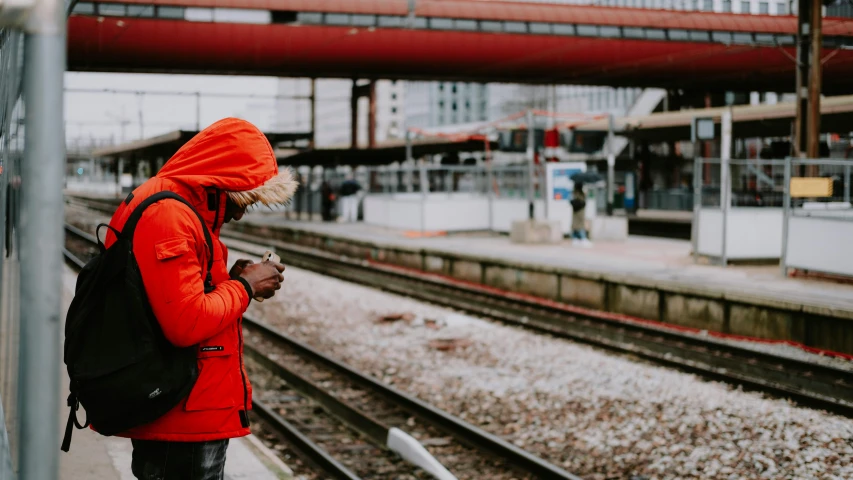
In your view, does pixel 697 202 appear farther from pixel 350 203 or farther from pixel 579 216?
pixel 350 203

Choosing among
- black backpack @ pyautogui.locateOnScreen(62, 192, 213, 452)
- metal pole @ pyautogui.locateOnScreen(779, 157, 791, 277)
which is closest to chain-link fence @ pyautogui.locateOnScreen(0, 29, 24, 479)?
black backpack @ pyautogui.locateOnScreen(62, 192, 213, 452)

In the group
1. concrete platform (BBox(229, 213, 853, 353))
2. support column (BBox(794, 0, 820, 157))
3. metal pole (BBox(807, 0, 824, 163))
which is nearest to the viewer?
concrete platform (BBox(229, 213, 853, 353))

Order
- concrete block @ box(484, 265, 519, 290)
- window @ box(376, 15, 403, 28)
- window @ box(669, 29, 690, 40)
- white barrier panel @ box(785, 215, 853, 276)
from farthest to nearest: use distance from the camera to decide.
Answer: window @ box(669, 29, 690, 40) → window @ box(376, 15, 403, 28) → concrete block @ box(484, 265, 519, 290) → white barrier panel @ box(785, 215, 853, 276)

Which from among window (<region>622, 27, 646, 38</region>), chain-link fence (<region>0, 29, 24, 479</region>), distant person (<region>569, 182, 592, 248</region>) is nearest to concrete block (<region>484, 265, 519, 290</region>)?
distant person (<region>569, 182, 592, 248</region>)

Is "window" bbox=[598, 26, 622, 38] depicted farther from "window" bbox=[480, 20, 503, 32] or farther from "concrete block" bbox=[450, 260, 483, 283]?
"concrete block" bbox=[450, 260, 483, 283]

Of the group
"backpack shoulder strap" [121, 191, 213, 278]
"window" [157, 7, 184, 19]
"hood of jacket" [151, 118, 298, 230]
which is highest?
"window" [157, 7, 184, 19]

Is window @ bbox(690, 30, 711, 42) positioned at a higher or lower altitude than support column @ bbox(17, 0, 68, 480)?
higher

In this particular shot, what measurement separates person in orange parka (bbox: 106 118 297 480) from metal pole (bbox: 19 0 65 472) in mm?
972

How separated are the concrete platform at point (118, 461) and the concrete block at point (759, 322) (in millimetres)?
6887

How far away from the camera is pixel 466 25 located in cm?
2478

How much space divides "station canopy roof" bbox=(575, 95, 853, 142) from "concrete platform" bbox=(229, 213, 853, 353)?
3.93 meters

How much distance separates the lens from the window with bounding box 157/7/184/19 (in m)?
22.0

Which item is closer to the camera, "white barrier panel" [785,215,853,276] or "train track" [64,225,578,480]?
"train track" [64,225,578,480]

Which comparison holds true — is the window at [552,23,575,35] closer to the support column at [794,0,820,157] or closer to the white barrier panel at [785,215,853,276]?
the support column at [794,0,820,157]
